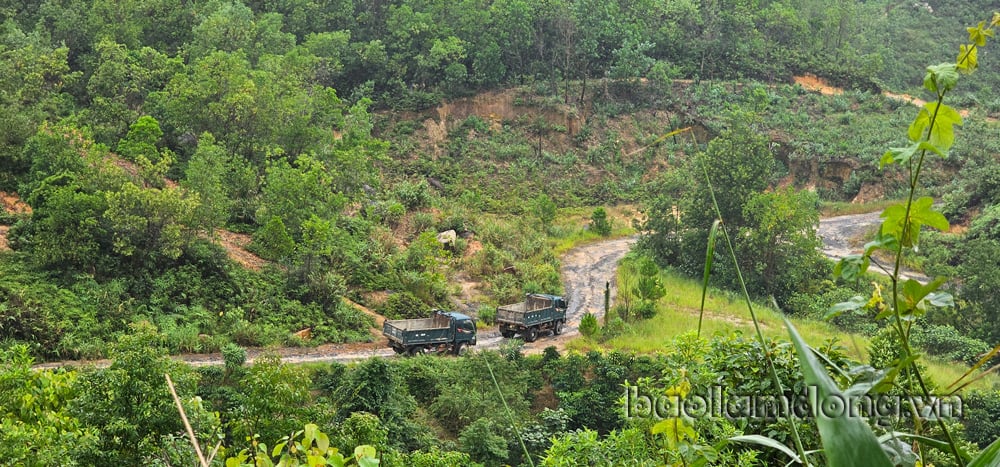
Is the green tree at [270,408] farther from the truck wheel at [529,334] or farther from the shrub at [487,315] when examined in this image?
the shrub at [487,315]

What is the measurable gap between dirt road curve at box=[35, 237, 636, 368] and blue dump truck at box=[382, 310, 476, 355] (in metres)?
0.37

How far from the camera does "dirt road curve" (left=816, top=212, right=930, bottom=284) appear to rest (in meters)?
26.0

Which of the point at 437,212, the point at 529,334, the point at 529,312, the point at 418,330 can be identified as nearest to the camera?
the point at 418,330

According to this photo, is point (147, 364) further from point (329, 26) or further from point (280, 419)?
point (329, 26)

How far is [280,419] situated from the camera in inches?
Answer: 387

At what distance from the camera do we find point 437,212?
25000 mm

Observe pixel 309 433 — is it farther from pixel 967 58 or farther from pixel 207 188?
pixel 207 188

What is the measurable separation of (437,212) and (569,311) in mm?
5754

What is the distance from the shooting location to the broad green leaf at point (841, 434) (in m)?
0.85

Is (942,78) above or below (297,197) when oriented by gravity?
above

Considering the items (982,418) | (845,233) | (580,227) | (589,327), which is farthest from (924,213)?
(845,233)

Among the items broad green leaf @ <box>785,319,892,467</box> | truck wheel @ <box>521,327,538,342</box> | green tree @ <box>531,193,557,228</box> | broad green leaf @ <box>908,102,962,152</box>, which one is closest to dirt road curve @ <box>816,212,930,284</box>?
green tree @ <box>531,193,557,228</box>

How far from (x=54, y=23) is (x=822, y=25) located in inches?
1259

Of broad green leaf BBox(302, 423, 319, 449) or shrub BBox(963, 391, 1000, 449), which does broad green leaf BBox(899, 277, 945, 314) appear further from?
shrub BBox(963, 391, 1000, 449)
